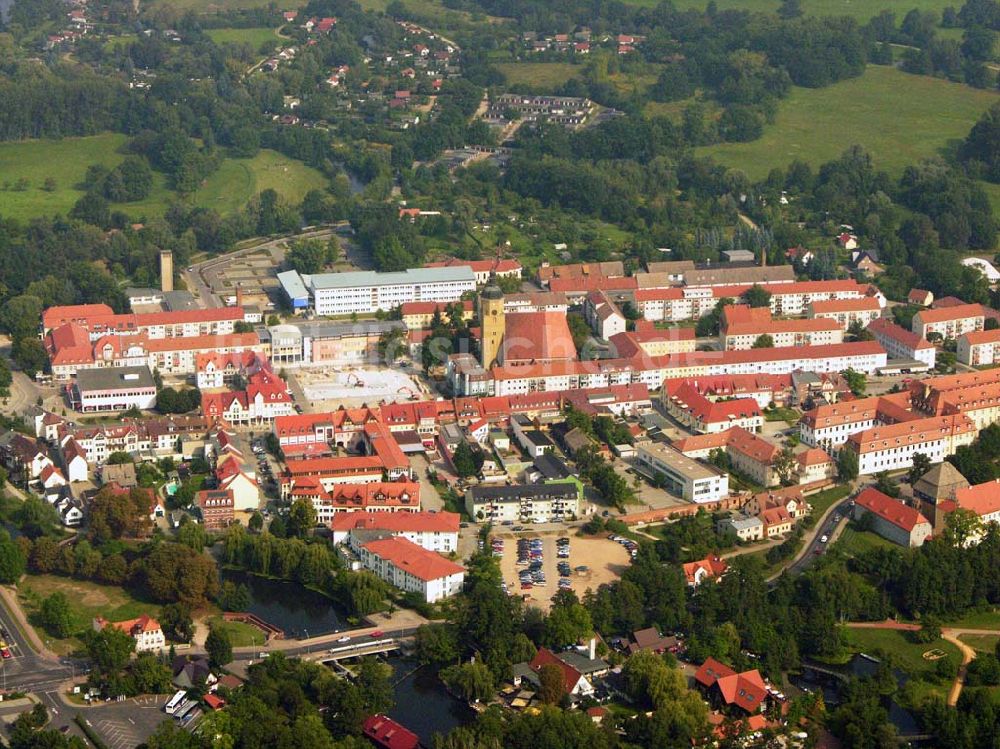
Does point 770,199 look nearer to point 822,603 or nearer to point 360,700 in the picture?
point 822,603

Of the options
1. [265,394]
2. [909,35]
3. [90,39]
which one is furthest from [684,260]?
[90,39]

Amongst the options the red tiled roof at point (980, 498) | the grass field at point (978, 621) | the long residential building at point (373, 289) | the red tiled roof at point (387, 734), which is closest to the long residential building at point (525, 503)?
the red tiled roof at point (980, 498)

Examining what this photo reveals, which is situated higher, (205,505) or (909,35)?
(909,35)

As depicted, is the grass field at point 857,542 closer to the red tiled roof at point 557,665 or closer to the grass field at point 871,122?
the red tiled roof at point 557,665

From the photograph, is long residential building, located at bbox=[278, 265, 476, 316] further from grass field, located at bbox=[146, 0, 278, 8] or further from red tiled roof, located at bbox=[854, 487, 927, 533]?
grass field, located at bbox=[146, 0, 278, 8]

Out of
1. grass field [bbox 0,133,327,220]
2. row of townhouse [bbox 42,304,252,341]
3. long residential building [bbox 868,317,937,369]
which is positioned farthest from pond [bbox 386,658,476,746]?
grass field [bbox 0,133,327,220]

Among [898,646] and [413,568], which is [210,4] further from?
[898,646]

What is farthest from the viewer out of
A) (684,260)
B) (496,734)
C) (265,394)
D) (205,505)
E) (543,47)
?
(543,47)
